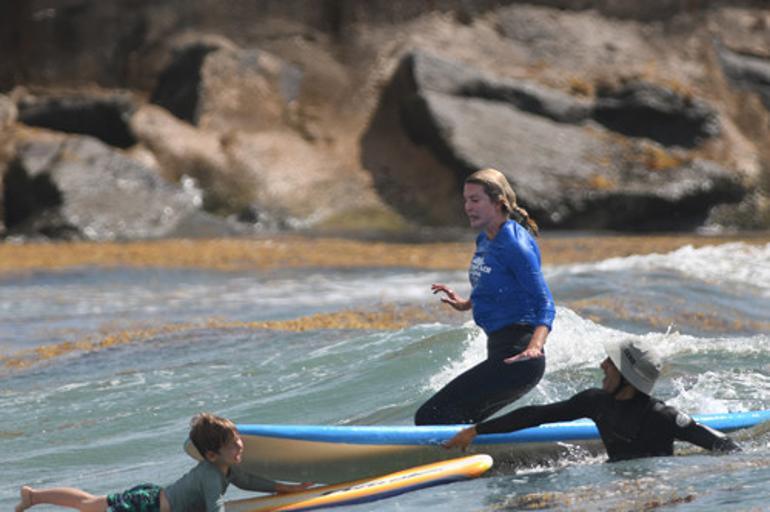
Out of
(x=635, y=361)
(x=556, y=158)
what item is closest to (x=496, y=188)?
(x=635, y=361)

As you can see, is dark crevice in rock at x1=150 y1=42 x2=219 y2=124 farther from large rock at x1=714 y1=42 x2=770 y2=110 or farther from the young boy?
the young boy

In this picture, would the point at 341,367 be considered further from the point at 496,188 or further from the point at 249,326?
the point at 496,188

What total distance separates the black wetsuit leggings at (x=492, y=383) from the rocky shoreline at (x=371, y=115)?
18.9 metres

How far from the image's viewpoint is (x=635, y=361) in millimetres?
7480

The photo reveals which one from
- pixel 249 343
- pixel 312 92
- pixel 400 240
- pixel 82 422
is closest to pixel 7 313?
pixel 249 343

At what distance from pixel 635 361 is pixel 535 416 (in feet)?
1.95

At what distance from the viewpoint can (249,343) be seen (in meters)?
13.4

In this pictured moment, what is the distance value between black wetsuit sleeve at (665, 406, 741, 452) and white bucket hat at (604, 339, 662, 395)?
0.99 ft

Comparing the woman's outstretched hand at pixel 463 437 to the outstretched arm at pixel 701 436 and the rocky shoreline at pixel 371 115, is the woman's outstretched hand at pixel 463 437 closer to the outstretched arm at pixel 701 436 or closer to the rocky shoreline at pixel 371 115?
the outstretched arm at pixel 701 436

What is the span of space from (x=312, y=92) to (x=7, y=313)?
15.6 metres

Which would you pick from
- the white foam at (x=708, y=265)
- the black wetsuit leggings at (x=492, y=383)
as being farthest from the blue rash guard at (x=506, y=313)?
the white foam at (x=708, y=265)

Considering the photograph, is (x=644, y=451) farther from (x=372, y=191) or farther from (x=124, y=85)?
(x=124, y=85)

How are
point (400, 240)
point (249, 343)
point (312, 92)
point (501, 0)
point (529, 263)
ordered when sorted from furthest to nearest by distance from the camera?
point (501, 0)
point (312, 92)
point (400, 240)
point (249, 343)
point (529, 263)

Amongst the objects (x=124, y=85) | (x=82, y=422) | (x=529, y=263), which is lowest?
(x=82, y=422)
